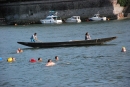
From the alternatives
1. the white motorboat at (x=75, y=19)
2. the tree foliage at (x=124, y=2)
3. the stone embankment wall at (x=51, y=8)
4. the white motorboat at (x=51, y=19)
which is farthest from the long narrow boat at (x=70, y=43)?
the tree foliage at (x=124, y=2)

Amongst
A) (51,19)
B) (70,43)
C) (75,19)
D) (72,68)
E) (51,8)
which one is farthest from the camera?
(51,8)

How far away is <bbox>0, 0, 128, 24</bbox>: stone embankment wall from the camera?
303 ft

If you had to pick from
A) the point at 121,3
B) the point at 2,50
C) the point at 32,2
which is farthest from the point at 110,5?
the point at 2,50

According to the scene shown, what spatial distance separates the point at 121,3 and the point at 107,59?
56.8 meters

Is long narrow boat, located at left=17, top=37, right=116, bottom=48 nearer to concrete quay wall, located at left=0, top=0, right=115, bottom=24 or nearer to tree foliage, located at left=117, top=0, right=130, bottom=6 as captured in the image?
concrete quay wall, located at left=0, top=0, right=115, bottom=24

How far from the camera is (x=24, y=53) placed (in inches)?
1713

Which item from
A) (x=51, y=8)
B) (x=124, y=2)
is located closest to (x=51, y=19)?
(x=51, y=8)

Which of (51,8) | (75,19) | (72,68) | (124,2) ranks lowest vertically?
(72,68)

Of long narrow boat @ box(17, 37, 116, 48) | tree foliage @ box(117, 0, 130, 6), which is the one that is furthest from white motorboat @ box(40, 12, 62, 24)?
long narrow boat @ box(17, 37, 116, 48)

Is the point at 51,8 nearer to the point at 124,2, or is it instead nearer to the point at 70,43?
the point at 124,2

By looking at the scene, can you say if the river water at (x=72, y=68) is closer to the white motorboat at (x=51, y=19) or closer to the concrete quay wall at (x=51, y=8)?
the white motorboat at (x=51, y=19)

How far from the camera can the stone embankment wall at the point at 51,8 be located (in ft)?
303

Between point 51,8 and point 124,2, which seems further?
point 51,8

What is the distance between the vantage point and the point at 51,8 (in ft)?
317
